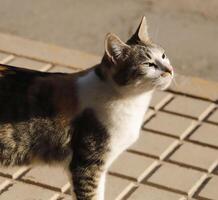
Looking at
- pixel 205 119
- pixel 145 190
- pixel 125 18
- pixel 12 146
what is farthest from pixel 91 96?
pixel 125 18

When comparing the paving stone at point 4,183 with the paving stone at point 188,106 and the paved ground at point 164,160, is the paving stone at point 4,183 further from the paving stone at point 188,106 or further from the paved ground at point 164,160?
the paving stone at point 188,106

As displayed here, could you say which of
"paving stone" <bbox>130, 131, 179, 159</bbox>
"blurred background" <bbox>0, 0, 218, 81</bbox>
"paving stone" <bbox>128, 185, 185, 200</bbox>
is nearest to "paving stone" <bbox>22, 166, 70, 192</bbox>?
"paving stone" <bbox>128, 185, 185, 200</bbox>

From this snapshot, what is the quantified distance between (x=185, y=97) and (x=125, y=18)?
140 cm

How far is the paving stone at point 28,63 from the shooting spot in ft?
18.4

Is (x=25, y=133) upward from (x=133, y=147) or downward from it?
upward

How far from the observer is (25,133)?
396 cm

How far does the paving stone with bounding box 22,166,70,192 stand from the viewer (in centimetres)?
448

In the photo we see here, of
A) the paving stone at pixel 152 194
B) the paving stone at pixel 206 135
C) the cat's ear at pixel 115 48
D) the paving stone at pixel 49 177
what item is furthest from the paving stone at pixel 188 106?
the cat's ear at pixel 115 48

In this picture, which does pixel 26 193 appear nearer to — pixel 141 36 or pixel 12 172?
pixel 12 172

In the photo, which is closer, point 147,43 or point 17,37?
point 147,43

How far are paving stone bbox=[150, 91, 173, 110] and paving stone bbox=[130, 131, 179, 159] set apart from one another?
323mm

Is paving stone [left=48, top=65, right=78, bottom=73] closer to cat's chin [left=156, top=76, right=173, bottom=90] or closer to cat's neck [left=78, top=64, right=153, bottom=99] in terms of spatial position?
cat's neck [left=78, top=64, right=153, bottom=99]

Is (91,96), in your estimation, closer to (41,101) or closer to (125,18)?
(41,101)

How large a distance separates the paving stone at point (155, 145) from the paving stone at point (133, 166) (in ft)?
0.19
